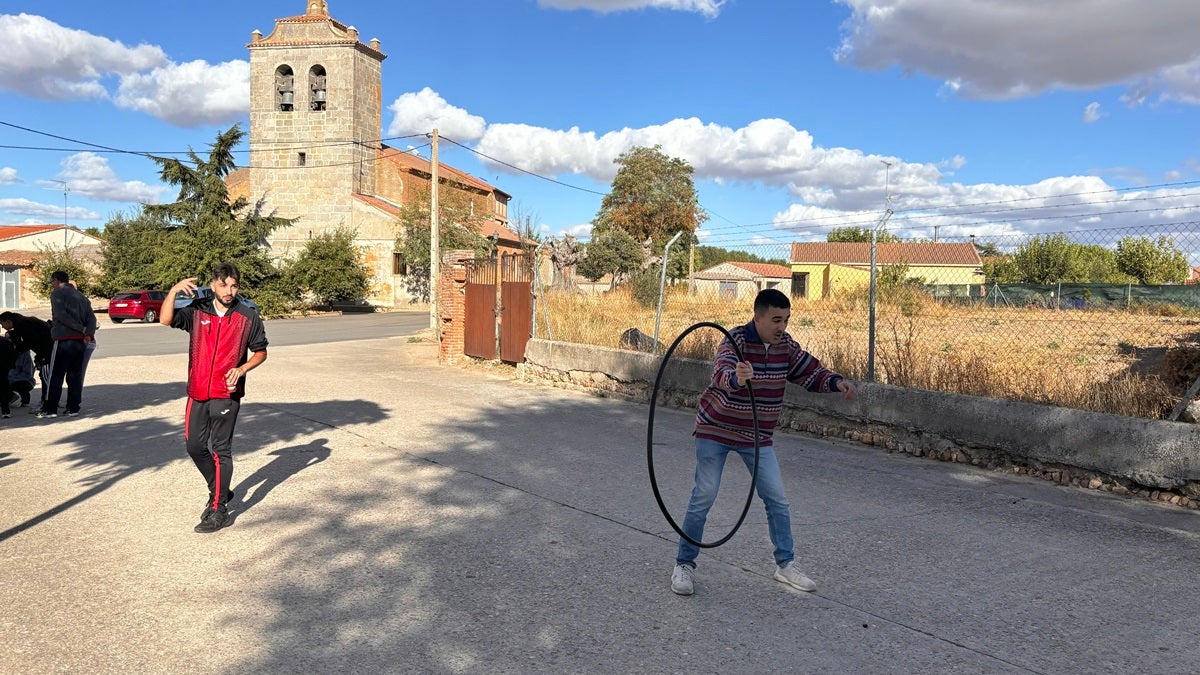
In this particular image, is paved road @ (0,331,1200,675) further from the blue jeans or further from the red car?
the red car

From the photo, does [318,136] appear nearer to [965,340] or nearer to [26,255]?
[26,255]

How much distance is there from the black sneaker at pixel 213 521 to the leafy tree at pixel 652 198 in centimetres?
5078

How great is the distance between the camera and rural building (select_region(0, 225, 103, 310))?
148 feet

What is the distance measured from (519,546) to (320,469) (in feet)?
9.56

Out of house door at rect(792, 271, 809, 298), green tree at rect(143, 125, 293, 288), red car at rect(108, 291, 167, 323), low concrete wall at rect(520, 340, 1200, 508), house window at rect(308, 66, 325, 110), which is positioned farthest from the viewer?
house window at rect(308, 66, 325, 110)

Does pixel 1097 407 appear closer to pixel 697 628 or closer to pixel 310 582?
pixel 697 628

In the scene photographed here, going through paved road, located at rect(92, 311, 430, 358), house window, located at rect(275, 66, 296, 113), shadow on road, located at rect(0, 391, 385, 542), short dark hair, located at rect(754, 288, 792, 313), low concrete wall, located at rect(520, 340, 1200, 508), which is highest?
house window, located at rect(275, 66, 296, 113)

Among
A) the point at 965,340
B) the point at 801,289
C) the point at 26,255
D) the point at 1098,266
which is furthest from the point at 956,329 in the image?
the point at 26,255

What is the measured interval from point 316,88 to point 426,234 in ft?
35.6

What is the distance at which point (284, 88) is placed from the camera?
158 feet

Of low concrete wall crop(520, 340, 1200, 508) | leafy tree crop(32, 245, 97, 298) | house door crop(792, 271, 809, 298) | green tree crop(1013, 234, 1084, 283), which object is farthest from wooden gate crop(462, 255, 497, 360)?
green tree crop(1013, 234, 1084, 283)

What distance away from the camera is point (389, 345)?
2219 centimetres

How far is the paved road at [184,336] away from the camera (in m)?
20.1

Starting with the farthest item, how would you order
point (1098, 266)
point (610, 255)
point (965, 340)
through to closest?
1. point (1098, 266)
2. point (610, 255)
3. point (965, 340)
